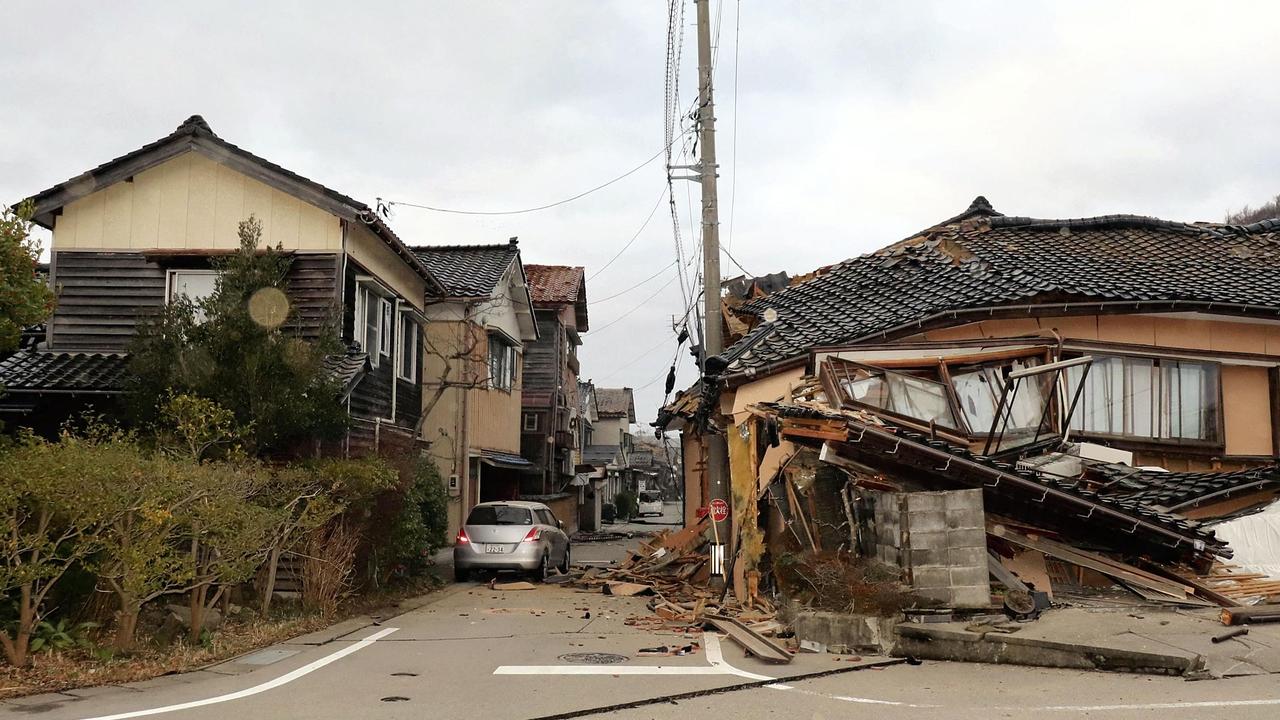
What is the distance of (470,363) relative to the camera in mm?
25062

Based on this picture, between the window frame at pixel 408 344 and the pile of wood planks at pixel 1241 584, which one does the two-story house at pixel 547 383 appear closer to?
the window frame at pixel 408 344

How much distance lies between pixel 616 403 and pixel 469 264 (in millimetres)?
45625

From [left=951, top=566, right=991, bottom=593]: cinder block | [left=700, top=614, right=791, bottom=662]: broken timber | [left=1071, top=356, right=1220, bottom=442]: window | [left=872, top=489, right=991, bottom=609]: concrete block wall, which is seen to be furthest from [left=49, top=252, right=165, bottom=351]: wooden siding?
[left=1071, top=356, right=1220, bottom=442]: window

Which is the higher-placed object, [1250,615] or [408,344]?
[408,344]

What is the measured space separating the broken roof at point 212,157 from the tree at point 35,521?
8670 mm

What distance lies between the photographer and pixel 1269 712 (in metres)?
7.04

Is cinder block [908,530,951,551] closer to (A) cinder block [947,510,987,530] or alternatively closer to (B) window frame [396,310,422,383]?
(A) cinder block [947,510,987,530]

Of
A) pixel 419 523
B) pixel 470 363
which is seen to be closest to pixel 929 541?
pixel 419 523

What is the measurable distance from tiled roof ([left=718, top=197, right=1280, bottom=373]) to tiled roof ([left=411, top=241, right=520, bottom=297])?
7440mm

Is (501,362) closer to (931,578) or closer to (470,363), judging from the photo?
(470,363)

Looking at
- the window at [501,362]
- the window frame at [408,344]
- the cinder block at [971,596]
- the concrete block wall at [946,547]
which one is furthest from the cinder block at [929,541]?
the window at [501,362]

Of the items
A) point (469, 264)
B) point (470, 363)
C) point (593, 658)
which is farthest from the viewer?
point (469, 264)

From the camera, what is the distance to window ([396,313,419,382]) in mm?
21141

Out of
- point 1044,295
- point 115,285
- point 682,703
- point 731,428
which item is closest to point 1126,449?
point 1044,295
